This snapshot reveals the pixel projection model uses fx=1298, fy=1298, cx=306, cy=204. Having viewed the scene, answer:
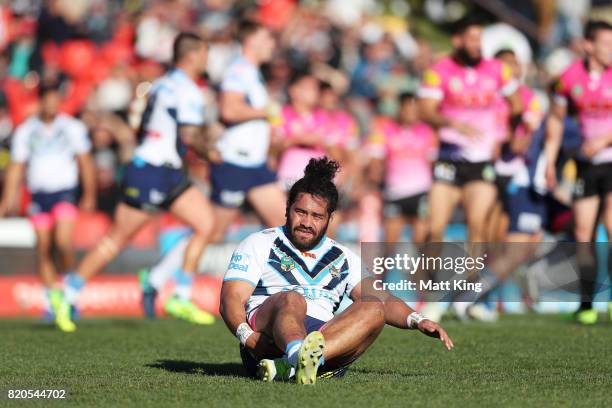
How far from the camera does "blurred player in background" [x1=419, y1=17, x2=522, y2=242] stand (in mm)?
13820

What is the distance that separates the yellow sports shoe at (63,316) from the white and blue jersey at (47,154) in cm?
310

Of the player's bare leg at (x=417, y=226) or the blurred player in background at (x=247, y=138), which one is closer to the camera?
the blurred player in background at (x=247, y=138)

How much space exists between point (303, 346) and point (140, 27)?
17.5m

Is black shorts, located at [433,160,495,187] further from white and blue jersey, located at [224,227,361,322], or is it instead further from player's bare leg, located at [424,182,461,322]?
white and blue jersey, located at [224,227,361,322]

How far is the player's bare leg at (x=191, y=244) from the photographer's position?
13.4 metres

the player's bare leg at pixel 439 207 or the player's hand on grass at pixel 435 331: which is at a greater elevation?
the player's bare leg at pixel 439 207

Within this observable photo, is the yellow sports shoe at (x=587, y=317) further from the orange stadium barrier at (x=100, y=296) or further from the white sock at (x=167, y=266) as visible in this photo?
the orange stadium barrier at (x=100, y=296)

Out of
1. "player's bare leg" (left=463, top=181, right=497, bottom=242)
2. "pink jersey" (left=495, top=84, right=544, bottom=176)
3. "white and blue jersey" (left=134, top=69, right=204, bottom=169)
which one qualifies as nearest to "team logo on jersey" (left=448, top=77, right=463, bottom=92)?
"player's bare leg" (left=463, top=181, right=497, bottom=242)

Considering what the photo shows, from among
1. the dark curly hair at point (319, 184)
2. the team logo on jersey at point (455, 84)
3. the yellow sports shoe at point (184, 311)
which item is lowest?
the yellow sports shoe at point (184, 311)

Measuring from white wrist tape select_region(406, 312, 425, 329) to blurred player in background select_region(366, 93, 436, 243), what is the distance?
10.7m

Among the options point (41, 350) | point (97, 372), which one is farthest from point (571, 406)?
point (41, 350)

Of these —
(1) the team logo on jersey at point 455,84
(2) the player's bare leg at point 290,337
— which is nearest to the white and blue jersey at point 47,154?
(1) the team logo on jersey at point 455,84

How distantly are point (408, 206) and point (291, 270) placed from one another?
10637 mm

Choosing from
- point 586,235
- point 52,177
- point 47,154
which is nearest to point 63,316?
point 52,177
